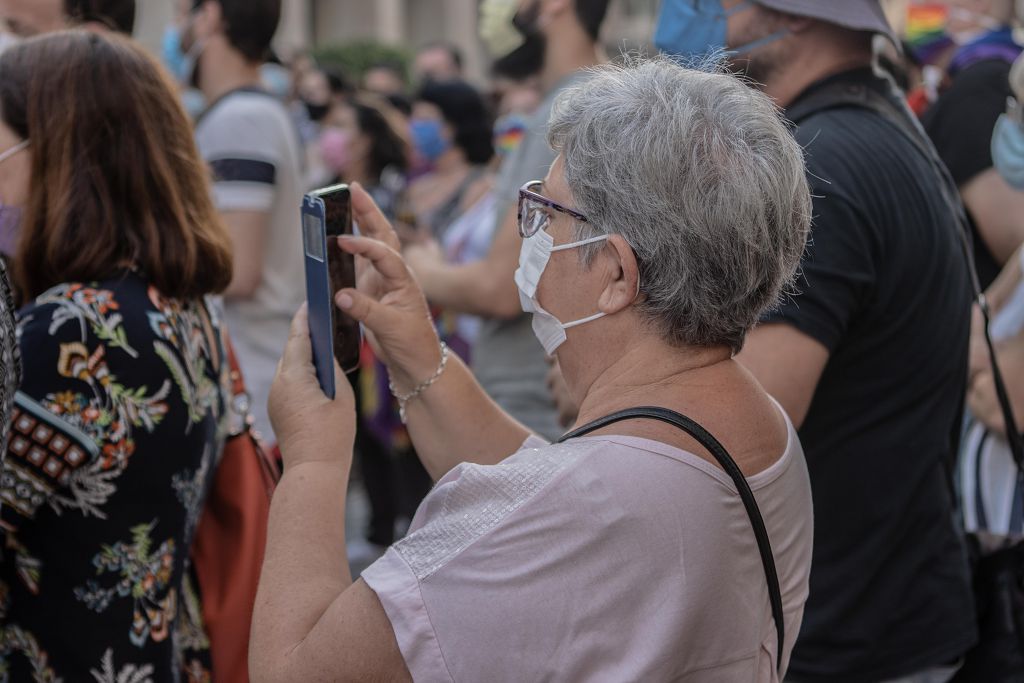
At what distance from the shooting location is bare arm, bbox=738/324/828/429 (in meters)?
2.12

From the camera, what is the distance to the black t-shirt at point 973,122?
11.3 ft

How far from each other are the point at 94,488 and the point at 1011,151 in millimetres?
2213

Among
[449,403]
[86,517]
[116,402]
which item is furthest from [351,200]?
[86,517]

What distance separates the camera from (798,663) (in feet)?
7.63

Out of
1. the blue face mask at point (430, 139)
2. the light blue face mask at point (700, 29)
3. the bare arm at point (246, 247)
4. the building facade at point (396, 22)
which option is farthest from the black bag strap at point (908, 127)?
the building facade at point (396, 22)

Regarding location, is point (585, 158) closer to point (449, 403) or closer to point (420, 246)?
point (449, 403)

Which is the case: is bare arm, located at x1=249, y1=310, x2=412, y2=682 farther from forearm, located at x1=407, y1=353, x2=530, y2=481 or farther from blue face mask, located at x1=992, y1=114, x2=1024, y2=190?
blue face mask, located at x1=992, y1=114, x2=1024, y2=190

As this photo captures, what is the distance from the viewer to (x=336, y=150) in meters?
7.53

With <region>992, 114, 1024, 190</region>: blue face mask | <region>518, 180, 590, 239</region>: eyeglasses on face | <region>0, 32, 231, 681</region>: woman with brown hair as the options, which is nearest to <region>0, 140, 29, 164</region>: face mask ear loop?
<region>0, 32, 231, 681</region>: woman with brown hair

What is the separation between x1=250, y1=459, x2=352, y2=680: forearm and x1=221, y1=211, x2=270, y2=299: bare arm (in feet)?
6.61

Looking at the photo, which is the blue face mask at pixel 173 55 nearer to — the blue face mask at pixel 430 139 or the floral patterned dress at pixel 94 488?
the blue face mask at pixel 430 139

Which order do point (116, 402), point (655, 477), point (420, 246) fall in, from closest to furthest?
point (655, 477) < point (116, 402) < point (420, 246)

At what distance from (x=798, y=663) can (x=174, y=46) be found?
12.6 ft

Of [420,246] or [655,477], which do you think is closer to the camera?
[655,477]
